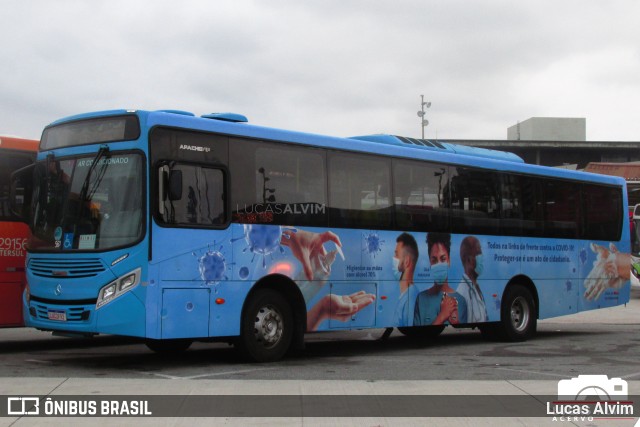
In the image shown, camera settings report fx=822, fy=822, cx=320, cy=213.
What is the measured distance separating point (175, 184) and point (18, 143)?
4.02 m

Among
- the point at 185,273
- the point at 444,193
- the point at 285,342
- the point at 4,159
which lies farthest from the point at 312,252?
the point at 4,159

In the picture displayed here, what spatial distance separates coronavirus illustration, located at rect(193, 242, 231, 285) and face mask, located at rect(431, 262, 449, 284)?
452 centimetres

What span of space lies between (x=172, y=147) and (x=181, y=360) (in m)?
3.60

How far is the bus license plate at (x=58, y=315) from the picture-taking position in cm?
1034

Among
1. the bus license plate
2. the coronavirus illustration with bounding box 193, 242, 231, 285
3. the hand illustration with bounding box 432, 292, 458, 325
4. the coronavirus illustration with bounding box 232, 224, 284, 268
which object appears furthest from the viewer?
the hand illustration with bounding box 432, 292, 458, 325

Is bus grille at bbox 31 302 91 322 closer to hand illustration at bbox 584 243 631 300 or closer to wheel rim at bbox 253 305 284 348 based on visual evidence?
wheel rim at bbox 253 305 284 348

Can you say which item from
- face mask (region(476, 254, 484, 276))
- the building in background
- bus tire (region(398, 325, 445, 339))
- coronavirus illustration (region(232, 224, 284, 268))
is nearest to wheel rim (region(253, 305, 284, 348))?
coronavirus illustration (region(232, 224, 284, 268))

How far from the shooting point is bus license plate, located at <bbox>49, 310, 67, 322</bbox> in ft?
33.9

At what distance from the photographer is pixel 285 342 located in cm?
1171

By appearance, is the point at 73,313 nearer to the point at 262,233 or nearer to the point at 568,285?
the point at 262,233

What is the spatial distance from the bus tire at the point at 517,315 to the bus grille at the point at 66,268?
8.33 meters

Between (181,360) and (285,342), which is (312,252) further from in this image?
(181,360)

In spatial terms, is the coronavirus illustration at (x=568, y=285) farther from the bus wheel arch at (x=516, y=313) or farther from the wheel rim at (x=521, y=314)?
the wheel rim at (x=521, y=314)

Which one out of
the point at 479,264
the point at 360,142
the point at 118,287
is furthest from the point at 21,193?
the point at 479,264
